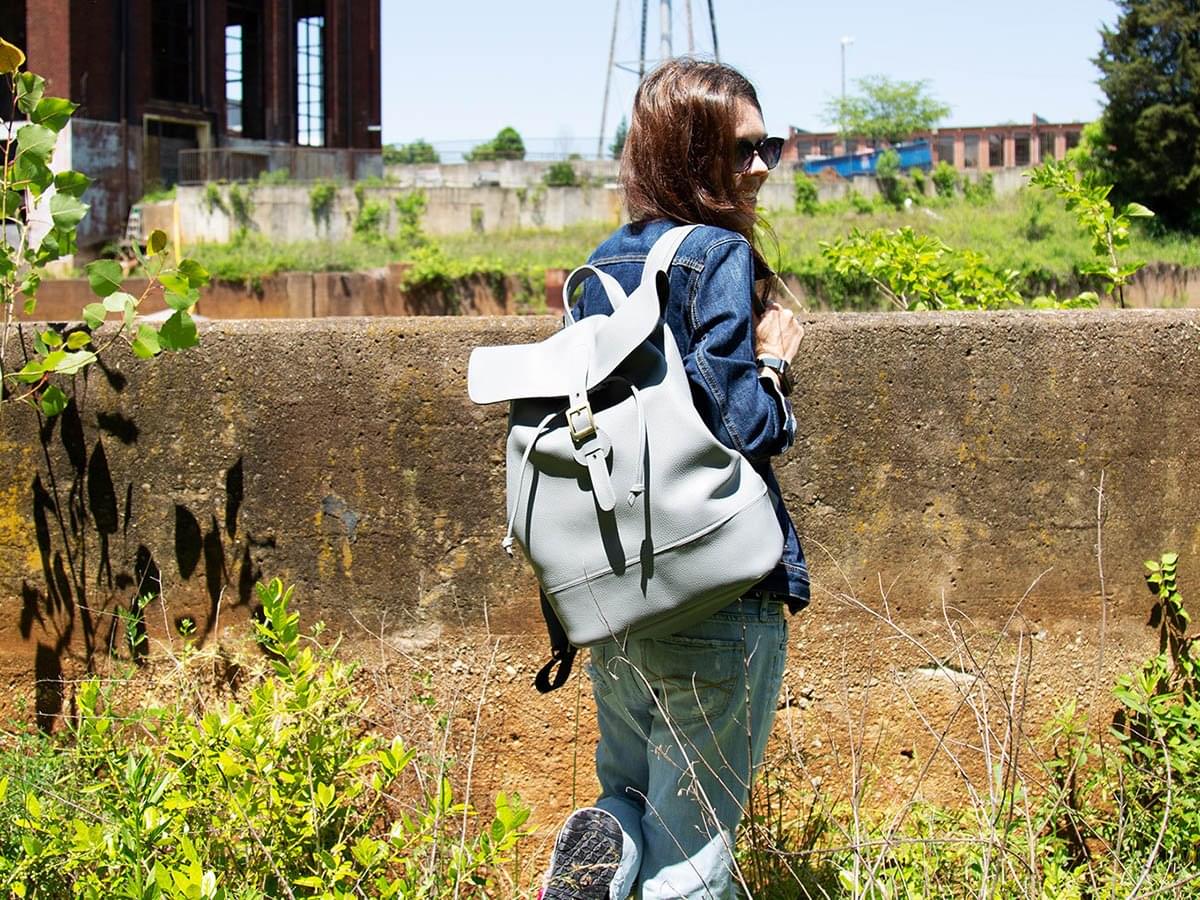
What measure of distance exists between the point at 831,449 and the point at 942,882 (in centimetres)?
99

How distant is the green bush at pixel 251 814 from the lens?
2.37m

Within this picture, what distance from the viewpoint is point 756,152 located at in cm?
220

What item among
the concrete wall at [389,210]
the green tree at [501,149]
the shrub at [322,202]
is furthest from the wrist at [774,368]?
the green tree at [501,149]

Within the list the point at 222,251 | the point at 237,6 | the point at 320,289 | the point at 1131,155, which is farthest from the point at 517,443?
the point at 237,6

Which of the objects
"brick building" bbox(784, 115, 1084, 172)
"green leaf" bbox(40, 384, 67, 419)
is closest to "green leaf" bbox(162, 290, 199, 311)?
"green leaf" bbox(40, 384, 67, 419)

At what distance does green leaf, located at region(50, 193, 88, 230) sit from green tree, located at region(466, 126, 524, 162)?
40.9m

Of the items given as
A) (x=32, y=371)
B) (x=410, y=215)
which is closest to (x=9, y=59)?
(x=32, y=371)

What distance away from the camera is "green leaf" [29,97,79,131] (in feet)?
9.60

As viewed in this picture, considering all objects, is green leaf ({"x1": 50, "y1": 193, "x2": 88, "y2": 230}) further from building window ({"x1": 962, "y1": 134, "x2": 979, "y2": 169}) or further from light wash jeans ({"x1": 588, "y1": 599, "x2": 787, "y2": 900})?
building window ({"x1": 962, "y1": 134, "x2": 979, "y2": 169})

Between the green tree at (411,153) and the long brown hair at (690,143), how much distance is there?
4672cm

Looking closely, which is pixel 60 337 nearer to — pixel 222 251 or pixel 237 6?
pixel 222 251

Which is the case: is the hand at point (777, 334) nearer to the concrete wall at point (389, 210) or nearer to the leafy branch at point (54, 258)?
the leafy branch at point (54, 258)

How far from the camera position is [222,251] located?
3048 centimetres

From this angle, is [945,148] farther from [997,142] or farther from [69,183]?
[69,183]
